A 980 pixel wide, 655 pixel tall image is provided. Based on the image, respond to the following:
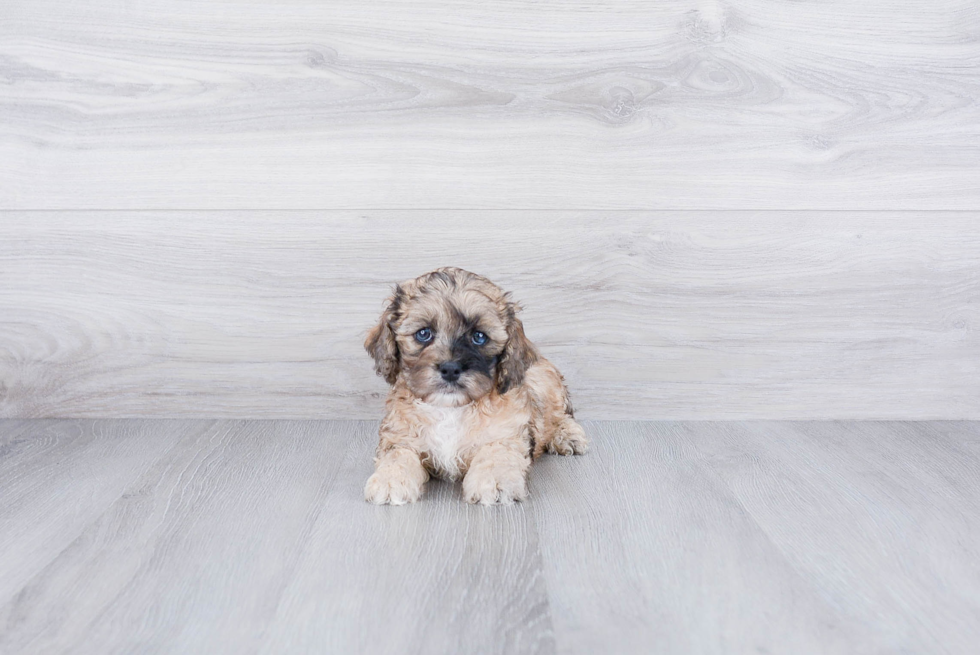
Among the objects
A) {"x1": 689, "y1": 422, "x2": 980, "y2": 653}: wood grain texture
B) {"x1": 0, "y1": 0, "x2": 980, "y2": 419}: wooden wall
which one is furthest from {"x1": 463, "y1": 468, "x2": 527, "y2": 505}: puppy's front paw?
{"x1": 0, "y1": 0, "x2": 980, "y2": 419}: wooden wall

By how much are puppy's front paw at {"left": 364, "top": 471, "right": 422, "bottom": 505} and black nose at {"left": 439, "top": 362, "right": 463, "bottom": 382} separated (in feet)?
0.87

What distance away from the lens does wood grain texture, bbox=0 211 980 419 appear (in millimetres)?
2500

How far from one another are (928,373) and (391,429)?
1855mm

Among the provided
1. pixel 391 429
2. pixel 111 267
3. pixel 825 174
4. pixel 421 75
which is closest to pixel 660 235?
pixel 825 174

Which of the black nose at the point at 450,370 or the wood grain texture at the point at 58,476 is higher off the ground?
the black nose at the point at 450,370

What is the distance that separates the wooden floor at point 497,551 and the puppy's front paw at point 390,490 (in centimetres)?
3

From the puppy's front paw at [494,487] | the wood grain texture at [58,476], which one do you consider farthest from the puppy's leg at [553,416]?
the wood grain texture at [58,476]

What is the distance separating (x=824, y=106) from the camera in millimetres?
2465

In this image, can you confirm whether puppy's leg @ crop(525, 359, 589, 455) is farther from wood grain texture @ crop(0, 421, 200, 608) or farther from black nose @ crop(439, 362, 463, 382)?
wood grain texture @ crop(0, 421, 200, 608)

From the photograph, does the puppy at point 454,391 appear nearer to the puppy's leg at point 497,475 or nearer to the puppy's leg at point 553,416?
the puppy's leg at point 497,475

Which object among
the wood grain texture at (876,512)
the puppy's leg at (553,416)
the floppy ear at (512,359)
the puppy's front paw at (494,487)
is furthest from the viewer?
the puppy's leg at (553,416)

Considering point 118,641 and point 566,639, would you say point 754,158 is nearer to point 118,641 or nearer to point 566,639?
point 566,639

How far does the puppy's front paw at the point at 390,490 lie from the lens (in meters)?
1.83

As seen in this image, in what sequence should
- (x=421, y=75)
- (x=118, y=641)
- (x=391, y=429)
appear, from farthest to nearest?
(x=421, y=75)
(x=391, y=429)
(x=118, y=641)
